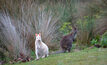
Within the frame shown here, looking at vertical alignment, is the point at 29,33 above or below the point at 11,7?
below

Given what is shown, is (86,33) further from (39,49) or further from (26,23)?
(39,49)

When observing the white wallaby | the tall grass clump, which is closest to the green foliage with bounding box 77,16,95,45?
the tall grass clump

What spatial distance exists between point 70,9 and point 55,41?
6.96 feet

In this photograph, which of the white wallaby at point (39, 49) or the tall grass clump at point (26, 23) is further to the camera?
the tall grass clump at point (26, 23)

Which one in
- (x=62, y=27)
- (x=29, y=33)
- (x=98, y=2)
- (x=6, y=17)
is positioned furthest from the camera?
(x=98, y=2)

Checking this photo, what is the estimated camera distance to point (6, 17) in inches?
299

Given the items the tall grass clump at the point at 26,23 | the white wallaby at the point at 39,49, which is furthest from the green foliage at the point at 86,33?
the white wallaby at the point at 39,49

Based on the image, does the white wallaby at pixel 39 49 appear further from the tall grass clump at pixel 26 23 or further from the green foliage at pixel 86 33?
the green foliage at pixel 86 33

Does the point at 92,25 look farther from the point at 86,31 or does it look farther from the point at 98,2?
the point at 98,2

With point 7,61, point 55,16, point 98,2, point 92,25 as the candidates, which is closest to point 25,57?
point 7,61

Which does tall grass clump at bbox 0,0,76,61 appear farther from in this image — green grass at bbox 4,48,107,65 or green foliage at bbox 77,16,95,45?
green grass at bbox 4,48,107,65

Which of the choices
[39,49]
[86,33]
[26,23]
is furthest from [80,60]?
[86,33]

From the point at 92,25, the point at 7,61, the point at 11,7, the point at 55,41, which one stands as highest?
the point at 11,7

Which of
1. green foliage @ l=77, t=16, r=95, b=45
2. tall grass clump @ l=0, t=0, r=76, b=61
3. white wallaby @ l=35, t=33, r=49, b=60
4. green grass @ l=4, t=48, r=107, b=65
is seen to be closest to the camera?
green grass @ l=4, t=48, r=107, b=65
